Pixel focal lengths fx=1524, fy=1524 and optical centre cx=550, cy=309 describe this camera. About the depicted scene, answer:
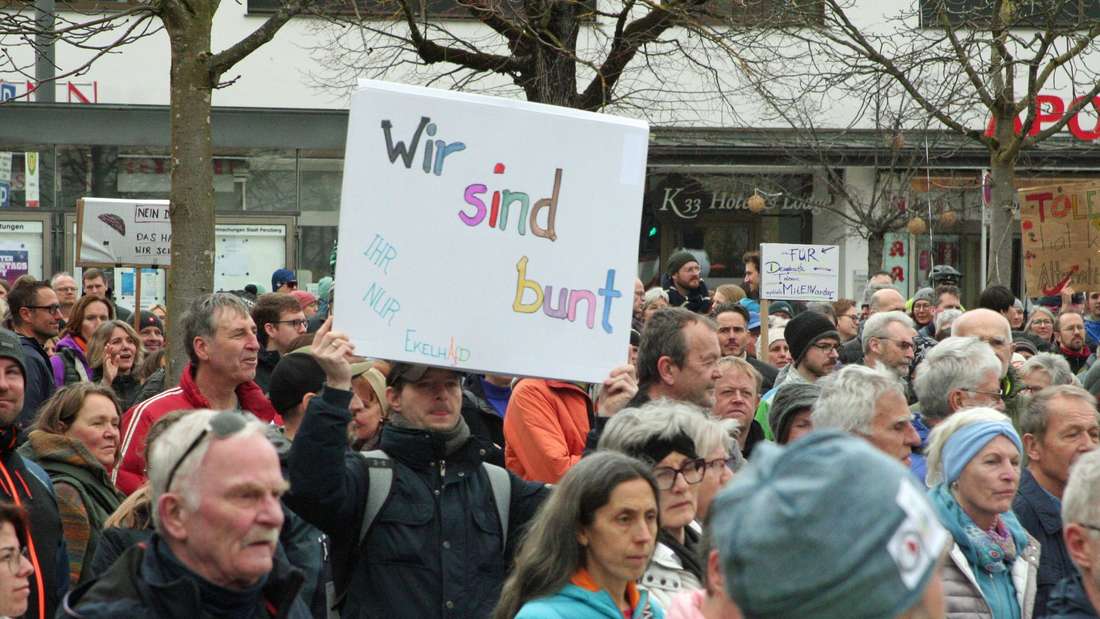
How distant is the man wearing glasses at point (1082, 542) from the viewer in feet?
12.0

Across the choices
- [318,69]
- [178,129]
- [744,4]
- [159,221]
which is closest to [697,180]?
[318,69]

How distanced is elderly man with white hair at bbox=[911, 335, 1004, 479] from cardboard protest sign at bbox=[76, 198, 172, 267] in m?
7.96

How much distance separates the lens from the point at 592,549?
4141mm

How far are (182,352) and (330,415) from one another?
4.97 m

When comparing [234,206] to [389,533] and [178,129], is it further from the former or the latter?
[389,533]

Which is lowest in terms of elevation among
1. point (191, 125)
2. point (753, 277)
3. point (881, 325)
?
point (881, 325)

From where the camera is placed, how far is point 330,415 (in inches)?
176

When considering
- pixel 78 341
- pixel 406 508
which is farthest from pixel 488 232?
pixel 78 341

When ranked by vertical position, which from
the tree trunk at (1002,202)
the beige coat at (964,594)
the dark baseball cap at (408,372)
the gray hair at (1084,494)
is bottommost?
the beige coat at (964,594)

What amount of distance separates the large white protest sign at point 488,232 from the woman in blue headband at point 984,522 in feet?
3.88

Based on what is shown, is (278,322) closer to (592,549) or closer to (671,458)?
(671,458)

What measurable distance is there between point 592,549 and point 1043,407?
2.54 meters

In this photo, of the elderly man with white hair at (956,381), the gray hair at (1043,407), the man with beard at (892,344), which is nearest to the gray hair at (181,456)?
the gray hair at (1043,407)

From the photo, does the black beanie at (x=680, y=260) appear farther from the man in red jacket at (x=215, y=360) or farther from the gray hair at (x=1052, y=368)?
the man in red jacket at (x=215, y=360)
